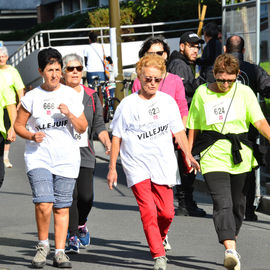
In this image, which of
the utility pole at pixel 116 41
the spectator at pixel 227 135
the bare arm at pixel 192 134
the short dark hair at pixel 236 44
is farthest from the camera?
the utility pole at pixel 116 41

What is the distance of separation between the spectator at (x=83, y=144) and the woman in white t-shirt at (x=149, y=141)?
62 cm

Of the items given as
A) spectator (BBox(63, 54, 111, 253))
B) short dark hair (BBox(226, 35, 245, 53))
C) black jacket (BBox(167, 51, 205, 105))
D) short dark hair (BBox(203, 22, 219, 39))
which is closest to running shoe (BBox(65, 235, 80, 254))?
spectator (BBox(63, 54, 111, 253))

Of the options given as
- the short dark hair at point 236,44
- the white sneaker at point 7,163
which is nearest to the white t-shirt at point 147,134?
the short dark hair at point 236,44

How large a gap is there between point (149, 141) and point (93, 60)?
42.6 feet

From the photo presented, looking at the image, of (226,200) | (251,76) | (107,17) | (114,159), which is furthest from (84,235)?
(107,17)

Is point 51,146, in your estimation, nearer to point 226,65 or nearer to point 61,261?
point 61,261

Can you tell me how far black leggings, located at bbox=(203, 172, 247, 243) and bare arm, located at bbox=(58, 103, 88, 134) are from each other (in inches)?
42.0

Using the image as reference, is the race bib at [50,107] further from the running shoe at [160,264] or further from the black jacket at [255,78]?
the black jacket at [255,78]

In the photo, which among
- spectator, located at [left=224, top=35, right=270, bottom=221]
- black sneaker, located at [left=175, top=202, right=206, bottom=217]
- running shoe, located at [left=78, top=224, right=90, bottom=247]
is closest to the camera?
running shoe, located at [left=78, top=224, right=90, bottom=247]

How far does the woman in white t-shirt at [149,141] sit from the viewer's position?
6504mm

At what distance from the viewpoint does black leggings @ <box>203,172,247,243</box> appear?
251 inches

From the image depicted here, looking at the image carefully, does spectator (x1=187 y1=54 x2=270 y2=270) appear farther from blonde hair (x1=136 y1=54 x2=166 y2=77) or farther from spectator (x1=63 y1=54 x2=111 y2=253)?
spectator (x1=63 y1=54 x2=111 y2=253)

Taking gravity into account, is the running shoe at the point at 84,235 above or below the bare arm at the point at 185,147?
below

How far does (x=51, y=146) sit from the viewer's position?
6656mm
